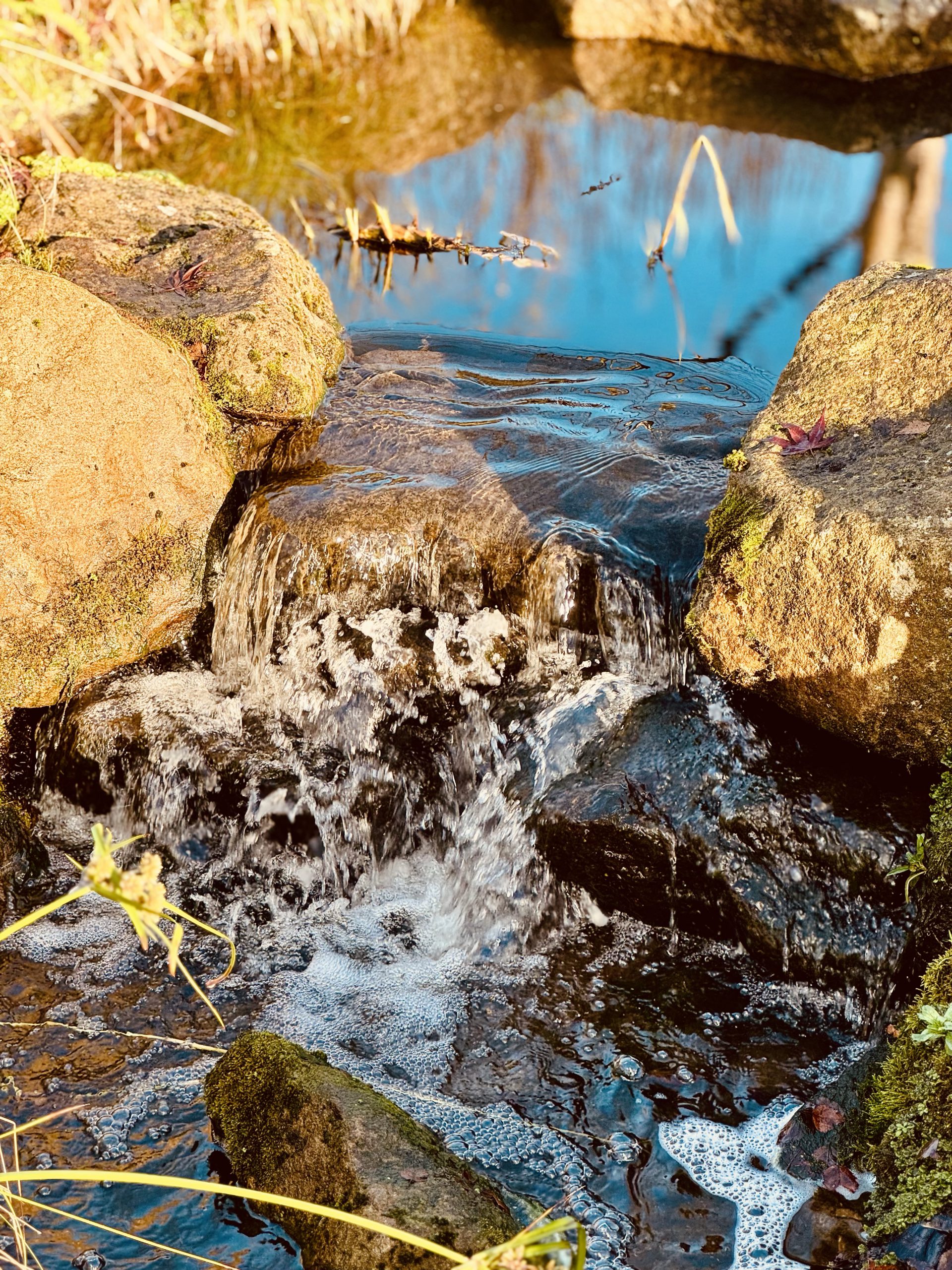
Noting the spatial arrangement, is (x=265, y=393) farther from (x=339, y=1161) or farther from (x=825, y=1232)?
(x=825, y=1232)

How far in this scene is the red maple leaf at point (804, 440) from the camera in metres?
3.90

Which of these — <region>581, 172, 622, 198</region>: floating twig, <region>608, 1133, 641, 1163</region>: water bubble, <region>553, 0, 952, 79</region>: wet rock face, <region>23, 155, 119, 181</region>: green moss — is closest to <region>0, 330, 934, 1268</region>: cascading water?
<region>608, 1133, 641, 1163</region>: water bubble

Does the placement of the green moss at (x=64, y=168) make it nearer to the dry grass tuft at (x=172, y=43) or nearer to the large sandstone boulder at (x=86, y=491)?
the dry grass tuft at (x=172, y=43)

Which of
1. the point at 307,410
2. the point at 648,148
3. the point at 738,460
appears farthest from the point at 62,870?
the point at 648,148

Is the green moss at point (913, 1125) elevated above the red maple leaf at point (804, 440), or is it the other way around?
the red maple leaf at point (804, 440)

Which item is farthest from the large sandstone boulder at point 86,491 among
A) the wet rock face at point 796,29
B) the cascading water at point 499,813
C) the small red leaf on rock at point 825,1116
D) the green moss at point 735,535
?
the wet rock face at point 796,29

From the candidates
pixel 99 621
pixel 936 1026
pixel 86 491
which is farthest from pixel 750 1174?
pixel 86 491

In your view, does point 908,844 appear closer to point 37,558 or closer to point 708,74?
point 37,558

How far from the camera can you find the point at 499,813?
424 centimetres

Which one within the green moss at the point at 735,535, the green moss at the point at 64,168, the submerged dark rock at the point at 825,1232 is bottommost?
the submerged dark rock at the point at 825,1232

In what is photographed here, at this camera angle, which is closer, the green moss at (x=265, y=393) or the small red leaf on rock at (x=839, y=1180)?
the small red leaf on rock at (x=839, y=1180)

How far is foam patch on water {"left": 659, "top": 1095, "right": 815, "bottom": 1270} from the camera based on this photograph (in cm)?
282

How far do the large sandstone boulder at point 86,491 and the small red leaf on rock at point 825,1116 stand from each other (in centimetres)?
307

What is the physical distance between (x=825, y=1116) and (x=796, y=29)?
1038 cm
